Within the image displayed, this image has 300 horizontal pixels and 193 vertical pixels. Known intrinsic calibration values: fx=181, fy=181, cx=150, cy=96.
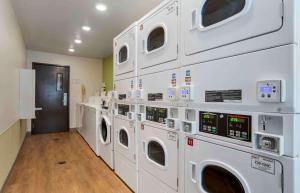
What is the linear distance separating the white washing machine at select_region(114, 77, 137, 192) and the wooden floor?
0.20 m

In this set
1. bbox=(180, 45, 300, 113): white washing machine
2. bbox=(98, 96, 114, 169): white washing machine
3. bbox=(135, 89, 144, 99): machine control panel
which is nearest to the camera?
bbox=(180, 45, 300, 113): white washing machine

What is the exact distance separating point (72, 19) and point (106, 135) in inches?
85.2

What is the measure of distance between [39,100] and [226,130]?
19.3 ft

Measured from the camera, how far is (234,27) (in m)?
1.07

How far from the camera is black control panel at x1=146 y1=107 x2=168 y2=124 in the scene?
1.71 m

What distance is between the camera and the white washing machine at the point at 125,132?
225 cm

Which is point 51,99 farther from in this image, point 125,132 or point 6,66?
point 125,132

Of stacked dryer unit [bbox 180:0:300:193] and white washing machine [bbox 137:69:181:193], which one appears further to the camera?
white washing machine [bbox 137:69:181:193]

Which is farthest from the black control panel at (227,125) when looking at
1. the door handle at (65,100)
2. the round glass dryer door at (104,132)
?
the door handle at (65,100)

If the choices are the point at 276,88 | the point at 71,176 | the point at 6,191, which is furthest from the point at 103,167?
the point at 276,88

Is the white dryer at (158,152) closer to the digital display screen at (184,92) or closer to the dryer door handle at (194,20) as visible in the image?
the digital display screen at (184,92)

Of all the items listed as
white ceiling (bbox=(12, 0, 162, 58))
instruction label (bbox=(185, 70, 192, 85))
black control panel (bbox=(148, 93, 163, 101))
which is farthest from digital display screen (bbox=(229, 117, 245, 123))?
white ceiling (bbox=(12, 0, 162, 58))

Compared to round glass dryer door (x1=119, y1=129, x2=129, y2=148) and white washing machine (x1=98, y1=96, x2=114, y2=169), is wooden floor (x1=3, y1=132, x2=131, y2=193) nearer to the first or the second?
white washing machine (x1=98, y1=96, x2=114, y2=169)

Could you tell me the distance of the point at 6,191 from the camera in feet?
7.64
